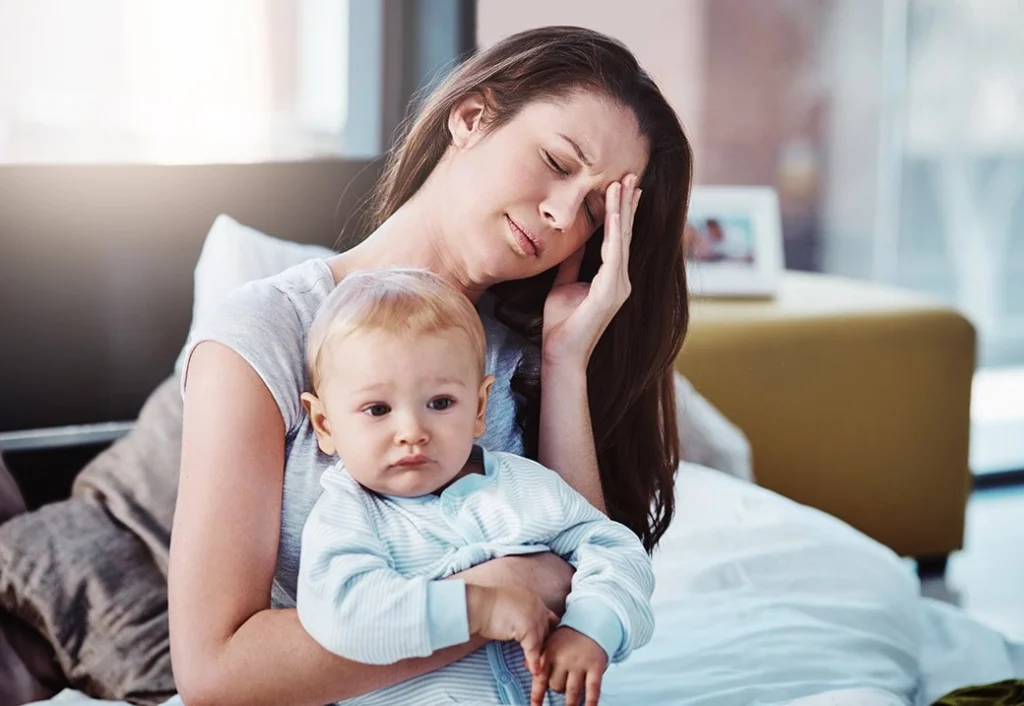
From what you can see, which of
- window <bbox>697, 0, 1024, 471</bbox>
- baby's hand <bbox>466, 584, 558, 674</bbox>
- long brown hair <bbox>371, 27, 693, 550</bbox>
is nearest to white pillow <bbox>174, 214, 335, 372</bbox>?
long brown hair <bbox>371, 27, 693, 550</bbox>

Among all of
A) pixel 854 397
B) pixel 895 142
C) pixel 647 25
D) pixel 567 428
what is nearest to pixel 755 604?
pixel 567 428

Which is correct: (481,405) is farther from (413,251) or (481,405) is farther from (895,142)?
(895,142)

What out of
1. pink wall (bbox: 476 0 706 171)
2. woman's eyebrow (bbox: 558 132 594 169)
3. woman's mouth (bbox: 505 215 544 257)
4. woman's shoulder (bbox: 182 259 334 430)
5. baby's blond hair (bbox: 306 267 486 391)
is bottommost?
woman's shoulder (bbox: 182 259 334 430)

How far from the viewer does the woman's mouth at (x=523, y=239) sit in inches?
39.2

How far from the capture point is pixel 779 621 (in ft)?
5.38

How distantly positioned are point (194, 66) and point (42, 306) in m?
0.85

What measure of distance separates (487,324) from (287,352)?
8.4 inches

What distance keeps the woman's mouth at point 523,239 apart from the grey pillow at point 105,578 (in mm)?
891

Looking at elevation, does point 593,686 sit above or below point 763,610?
above

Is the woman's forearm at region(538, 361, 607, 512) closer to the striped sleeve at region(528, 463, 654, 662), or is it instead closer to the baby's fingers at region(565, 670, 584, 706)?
the striped sleeve at region(528, 463, 654, 662)

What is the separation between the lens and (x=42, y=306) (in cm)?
216

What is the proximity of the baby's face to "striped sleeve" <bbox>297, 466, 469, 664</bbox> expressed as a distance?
0.05 meters

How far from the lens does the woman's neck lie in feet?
3.39

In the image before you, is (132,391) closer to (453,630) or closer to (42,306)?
(42,306)
